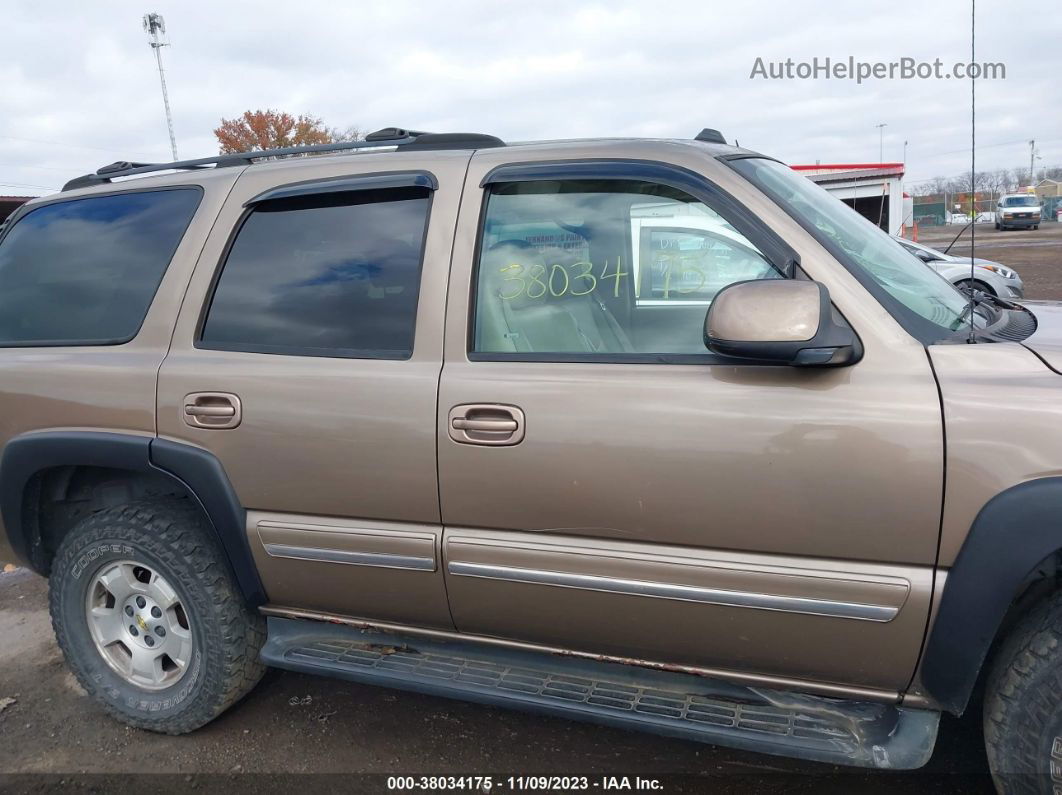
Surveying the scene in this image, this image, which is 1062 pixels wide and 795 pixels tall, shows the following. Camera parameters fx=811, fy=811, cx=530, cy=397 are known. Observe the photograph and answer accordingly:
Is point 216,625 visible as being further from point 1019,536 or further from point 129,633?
point 1019,536

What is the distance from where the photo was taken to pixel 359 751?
9.46ft

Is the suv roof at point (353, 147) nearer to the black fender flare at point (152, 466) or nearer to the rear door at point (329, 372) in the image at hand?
the rear door at point (329, 372)

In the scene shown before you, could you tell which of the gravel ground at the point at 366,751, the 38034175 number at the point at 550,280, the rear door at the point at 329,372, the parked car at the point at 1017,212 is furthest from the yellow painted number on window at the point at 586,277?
the parked car at the point at 1017,212

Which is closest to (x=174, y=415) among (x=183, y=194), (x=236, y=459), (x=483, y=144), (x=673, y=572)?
(x=236, y=459)

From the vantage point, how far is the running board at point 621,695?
2156mm

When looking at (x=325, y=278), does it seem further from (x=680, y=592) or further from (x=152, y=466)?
(x=680, y=592)

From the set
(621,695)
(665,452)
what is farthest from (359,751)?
(665,452)

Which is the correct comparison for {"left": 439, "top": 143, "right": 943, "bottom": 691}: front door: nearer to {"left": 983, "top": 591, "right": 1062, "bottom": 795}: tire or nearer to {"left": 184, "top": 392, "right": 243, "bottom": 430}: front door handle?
{"left": 983, "top": 591, "right": 1062, "bottom": 795}: tire

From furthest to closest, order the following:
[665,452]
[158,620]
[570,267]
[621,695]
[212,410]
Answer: [158,620] → [212,410] → [570,267] → [621,695] → [665,452]

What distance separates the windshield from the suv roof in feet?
0.87

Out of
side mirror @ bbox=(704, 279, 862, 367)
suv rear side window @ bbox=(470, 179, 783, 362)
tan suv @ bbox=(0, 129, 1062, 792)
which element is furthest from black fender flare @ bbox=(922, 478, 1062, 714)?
suv rear side window @ bbox=(470, 179, 783, 362)

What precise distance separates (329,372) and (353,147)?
91 centimetres

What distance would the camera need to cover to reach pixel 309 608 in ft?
9.23

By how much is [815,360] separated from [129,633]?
265cm
